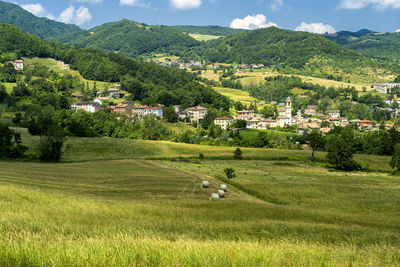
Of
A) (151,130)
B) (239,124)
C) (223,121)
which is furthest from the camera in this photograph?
(223,121)

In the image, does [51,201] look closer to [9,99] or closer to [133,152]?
[133,152]

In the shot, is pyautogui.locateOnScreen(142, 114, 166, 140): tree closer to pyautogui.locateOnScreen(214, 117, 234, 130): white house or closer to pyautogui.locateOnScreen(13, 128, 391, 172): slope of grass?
pyautogui.locateOnScreen(13, 128, 391, 172): slope of grass

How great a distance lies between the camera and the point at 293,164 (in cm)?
7444

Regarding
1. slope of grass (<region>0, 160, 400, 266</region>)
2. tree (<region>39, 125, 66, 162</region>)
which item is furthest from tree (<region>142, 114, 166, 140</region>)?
slope of grass (<region>0, 160, 400, 266</region>)

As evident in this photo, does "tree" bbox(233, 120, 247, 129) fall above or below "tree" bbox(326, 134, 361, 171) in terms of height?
above

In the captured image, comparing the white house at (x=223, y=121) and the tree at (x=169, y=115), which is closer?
the tree at (x=169, y=115)

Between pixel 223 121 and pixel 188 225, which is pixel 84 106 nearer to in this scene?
pixel 223 121

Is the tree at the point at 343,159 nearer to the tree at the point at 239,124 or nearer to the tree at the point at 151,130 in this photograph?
the tree at the point at 151,130

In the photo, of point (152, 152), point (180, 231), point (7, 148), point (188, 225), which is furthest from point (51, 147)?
point (180, 231)

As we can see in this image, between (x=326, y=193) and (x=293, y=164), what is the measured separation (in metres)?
37.5

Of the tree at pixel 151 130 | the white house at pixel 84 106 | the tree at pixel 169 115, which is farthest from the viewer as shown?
the tree at pixel 169 115

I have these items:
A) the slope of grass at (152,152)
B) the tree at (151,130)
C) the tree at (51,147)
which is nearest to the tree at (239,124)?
the tree at (151,130)

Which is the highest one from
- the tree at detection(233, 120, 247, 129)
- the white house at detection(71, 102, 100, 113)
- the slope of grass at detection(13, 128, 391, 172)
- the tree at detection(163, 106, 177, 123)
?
the white house at detection(71, 102, 100, 113)

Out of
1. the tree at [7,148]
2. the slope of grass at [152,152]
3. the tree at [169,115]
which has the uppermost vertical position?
the tree at [169,115]
